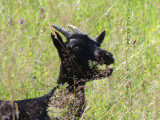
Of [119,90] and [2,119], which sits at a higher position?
[119,90]

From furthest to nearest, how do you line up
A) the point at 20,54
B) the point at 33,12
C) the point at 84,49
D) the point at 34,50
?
the point at 33,12
the point at 34,50
the point at 20,54
the point at 84,49

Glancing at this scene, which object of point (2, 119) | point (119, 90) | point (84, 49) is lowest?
point (2, 119)

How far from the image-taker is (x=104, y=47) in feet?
20.2

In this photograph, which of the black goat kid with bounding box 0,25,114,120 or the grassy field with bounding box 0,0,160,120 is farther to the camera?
the black goat kid with bounding box 0,25,114,120

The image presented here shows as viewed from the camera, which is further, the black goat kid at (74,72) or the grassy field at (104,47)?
the black goat kid at (74,72)

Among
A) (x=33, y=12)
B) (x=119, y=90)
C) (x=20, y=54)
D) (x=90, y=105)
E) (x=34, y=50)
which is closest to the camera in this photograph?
(x=90, y=105)

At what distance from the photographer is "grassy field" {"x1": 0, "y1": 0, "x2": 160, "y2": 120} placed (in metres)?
4.23

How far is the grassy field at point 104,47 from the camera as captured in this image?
13.9ft

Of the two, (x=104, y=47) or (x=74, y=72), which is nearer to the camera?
(x=74, y=72)

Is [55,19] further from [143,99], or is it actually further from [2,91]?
[143,99]

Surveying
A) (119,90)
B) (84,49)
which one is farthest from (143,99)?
(84,49)

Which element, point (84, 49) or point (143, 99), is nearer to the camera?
point (143, 99)

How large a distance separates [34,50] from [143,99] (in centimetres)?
251

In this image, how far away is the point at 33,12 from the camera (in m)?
7.82
